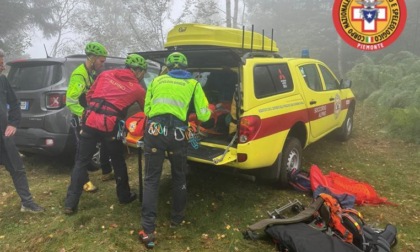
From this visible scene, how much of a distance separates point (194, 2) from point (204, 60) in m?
16.4

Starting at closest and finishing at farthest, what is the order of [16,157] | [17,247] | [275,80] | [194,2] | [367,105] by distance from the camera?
[17,247]
[16,157]
[275,80]
[367,105]
[194,2]

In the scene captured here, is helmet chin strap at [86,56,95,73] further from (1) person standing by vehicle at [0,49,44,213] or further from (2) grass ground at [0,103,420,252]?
(2) grass ground at [0,103,420,252]

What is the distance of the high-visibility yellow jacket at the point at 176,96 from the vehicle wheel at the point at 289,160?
163cm

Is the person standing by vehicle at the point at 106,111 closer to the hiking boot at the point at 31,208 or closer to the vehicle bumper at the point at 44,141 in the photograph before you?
the hiking boot at the point at 31,208

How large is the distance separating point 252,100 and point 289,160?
4.13 ft

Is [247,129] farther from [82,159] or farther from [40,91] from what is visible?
[40,91]

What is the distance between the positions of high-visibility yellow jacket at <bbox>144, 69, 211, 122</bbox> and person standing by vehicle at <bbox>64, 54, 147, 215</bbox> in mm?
492

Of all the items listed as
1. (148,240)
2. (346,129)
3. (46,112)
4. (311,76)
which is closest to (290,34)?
(346,129)

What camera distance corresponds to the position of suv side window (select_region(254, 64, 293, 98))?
4.52 m

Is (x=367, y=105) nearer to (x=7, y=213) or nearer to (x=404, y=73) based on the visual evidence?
(x=404, y=73)

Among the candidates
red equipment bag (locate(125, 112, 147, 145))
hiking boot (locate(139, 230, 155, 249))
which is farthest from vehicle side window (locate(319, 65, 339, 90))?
hiking boot (locate(139, 230, 155, 249))

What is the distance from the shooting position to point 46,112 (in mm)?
5328

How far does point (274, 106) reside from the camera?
4.58 meters

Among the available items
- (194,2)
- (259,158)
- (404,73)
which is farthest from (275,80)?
(194,2)
